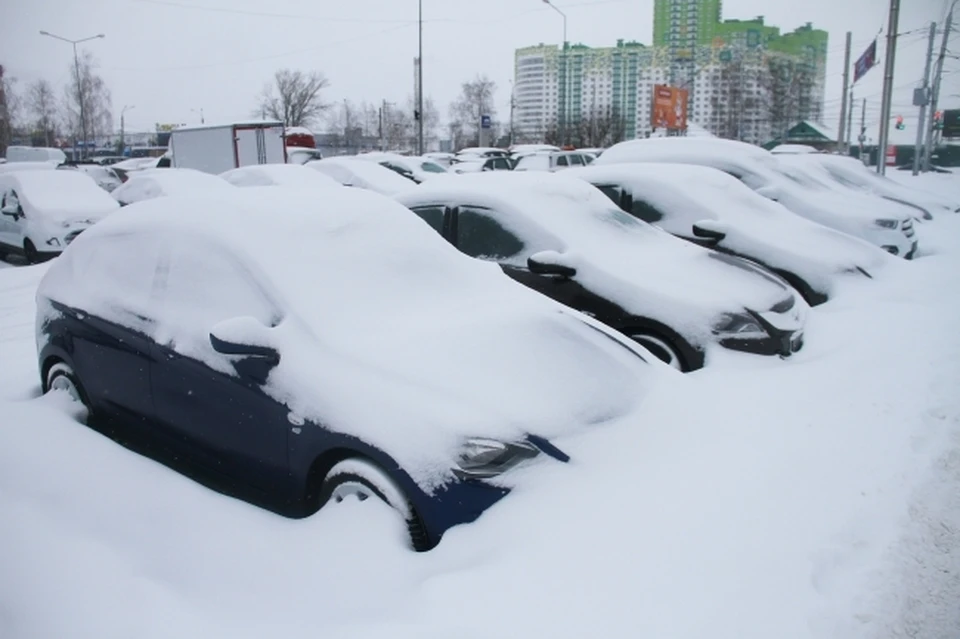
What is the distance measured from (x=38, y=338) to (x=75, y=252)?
615 mm

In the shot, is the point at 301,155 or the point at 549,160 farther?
the point at 301,155

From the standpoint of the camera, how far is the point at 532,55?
113938mm

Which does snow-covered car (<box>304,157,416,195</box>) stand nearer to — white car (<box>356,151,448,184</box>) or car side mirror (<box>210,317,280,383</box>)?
white car (<box>356,151,448,184</box>)

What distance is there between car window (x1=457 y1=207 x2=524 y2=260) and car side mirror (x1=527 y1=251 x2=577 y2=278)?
0.42 m

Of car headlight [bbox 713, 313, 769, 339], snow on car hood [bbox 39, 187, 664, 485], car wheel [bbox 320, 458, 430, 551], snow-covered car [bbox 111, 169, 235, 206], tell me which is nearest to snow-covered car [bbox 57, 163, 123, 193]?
snow-covered car [bbox 111, 169, 235, 206]

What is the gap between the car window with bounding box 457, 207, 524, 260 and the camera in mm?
5840

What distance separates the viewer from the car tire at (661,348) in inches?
207

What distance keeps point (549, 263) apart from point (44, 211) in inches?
394

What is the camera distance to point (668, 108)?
4016 centimetres

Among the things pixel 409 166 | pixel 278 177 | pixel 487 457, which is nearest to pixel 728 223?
pixel 487 457

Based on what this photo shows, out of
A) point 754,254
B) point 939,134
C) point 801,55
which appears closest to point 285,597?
point 754,254

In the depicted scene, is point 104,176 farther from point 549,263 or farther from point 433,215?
point 549,263

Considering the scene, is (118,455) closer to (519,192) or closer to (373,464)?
(373,464)

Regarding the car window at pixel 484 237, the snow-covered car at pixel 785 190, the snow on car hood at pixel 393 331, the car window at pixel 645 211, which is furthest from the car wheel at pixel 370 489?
the snow-covered car at pixel 785 190
